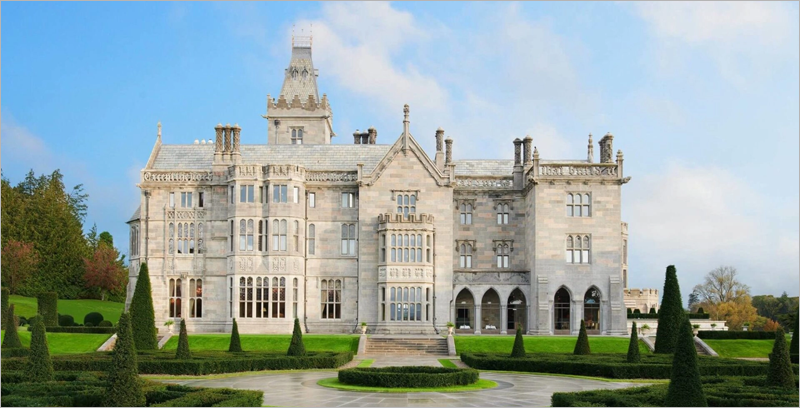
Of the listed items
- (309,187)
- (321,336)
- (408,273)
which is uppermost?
(309,187)

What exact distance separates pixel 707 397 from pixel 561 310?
121 ft

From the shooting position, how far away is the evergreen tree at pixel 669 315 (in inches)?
1816

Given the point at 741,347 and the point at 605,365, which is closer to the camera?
the point at 605,365

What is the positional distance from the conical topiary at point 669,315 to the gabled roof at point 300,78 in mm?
39409

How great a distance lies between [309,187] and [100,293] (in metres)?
42.9

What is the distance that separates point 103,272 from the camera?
9025 centimetres

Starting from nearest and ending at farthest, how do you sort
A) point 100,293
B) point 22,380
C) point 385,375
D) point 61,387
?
point 61,387
point 22,380
point 385,375
point 100,293

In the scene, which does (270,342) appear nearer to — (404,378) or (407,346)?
(407,346)

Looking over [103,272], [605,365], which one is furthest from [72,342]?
[103,272]

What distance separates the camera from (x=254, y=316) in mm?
60312

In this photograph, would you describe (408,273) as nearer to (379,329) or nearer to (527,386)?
(379,329)

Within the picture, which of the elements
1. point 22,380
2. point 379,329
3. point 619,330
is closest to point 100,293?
point 379,329

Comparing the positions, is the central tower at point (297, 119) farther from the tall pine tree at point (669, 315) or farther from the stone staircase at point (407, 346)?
the tall pine tree at point (669, 315)

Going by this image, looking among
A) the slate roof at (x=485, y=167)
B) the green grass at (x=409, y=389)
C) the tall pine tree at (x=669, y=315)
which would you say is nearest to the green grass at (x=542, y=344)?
the tall pine tree at (x=669, y=315)
